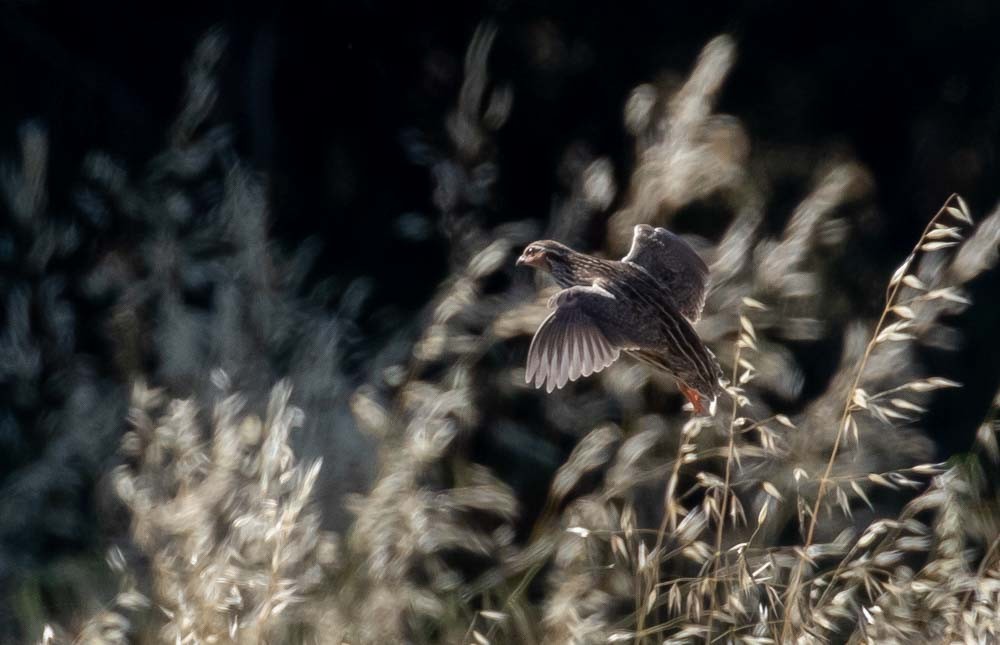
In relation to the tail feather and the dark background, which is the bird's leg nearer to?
the tail feather

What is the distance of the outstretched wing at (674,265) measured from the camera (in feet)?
9.23

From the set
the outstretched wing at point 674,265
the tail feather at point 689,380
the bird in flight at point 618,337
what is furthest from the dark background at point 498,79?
the tail feather at point 689,380

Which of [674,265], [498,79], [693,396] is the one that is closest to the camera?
[693,396]

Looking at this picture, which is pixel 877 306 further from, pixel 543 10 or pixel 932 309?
pixel 932 309

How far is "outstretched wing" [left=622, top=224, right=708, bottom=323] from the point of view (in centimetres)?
281

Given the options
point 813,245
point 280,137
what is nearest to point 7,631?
point 280,137

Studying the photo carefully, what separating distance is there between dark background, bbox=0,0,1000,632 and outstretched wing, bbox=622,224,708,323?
104 centimetres

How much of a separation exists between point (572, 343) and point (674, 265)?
0.54m

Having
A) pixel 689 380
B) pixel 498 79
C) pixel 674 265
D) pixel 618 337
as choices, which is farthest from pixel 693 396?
pixel 498 79

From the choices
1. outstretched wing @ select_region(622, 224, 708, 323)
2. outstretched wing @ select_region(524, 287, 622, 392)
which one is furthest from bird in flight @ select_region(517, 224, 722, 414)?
outstretched wing @ select_region(622, 224, 708, 323)

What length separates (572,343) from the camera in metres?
2.38

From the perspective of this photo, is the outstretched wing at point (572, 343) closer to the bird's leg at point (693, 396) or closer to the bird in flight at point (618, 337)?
the bird in flight at point (618, 337)

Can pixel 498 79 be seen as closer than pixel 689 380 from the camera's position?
No

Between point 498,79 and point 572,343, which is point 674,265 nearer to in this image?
point 572,343
